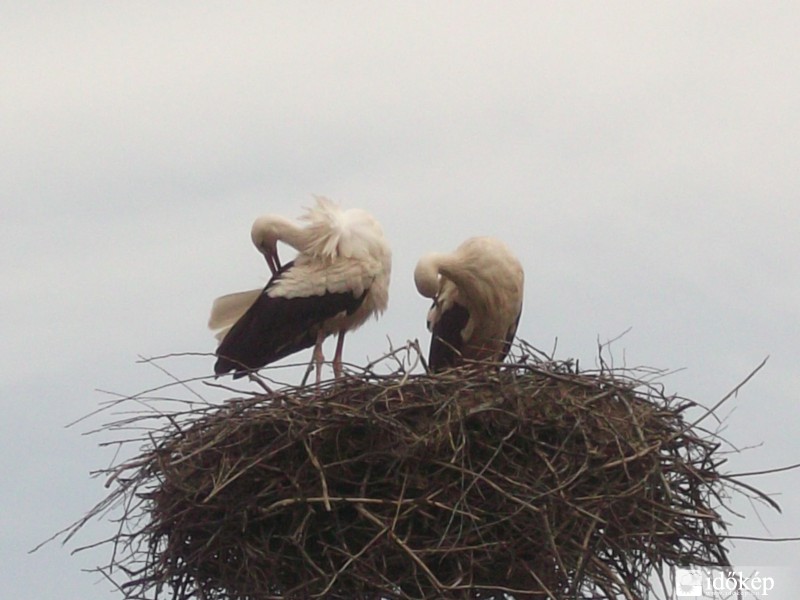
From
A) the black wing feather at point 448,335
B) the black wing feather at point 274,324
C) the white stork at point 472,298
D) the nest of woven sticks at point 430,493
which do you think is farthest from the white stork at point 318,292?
the nest of woven sticks at point 430,493

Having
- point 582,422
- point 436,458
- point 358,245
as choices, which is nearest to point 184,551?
point 436,458

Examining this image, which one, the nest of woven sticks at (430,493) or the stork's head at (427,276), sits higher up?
the stork's head at (427,276)

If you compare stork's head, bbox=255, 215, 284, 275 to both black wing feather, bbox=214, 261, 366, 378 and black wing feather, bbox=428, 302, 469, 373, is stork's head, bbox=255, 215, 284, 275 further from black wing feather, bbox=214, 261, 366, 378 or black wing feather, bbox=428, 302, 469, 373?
black wing feather, bbox=428, 302, 469, 373

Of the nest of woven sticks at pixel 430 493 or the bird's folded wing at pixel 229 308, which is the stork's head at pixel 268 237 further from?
the nest of woven sticks at pixel 430 493

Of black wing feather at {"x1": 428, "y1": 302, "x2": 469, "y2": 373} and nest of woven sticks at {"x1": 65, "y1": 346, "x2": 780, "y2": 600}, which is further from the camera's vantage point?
black wing feather at {"x1": 428, "y1": 302, "x2": 469, "y2": 373}

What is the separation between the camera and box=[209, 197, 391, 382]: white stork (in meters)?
8.83

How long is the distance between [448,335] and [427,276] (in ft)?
Result: 1.71

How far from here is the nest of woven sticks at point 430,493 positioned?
669cm

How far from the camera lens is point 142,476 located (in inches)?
283

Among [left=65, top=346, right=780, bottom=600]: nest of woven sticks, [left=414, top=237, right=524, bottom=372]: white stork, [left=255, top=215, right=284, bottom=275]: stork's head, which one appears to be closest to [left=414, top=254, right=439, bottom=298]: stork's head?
[left=414, top=237, right=524, bottom=372]: white stork

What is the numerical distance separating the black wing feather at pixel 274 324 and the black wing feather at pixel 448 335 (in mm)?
569

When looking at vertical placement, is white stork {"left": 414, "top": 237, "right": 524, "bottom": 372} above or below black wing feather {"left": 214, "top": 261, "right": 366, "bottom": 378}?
above

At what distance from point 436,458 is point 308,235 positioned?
8.22 feet

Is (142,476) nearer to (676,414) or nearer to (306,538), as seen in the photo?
(306,538)
